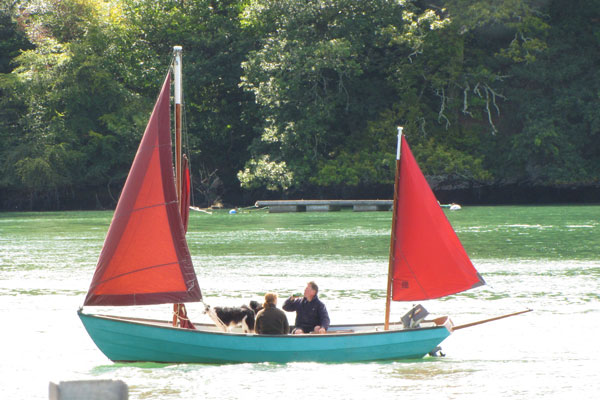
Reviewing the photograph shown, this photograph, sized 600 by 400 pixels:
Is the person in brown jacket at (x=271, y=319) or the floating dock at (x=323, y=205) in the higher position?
the floating dock at (x=323, y=205)

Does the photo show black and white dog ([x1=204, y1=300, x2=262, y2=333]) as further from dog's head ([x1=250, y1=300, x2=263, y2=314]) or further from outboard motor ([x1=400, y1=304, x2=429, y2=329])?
outboard motor ([x1=400, y1=304, x2=429, y2=329])

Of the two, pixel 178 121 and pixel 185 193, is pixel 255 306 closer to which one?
pixel 185 193

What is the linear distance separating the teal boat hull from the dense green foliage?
43761mm

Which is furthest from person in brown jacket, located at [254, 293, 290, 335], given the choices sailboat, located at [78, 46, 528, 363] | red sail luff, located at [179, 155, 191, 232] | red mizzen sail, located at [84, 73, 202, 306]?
red sail luff, located at [179, 155, 191, 232]

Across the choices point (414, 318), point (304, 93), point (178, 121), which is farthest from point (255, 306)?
point (304, 93)

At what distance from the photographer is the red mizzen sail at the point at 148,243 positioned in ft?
41.5

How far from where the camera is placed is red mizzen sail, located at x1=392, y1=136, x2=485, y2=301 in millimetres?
13367

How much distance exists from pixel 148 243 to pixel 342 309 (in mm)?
6663

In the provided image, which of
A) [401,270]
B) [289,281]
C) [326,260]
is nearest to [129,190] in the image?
[401,270]

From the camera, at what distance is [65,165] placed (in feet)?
210

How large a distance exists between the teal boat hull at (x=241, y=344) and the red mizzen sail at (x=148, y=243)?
16.4 inches

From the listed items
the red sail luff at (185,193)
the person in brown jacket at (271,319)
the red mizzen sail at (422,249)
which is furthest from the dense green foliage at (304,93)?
the person in brown jacket at (271,319)

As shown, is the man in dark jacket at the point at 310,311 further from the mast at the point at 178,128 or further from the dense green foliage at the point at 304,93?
the dense green foliage at the point at 304,93

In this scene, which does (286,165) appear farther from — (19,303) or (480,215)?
(19,303)
